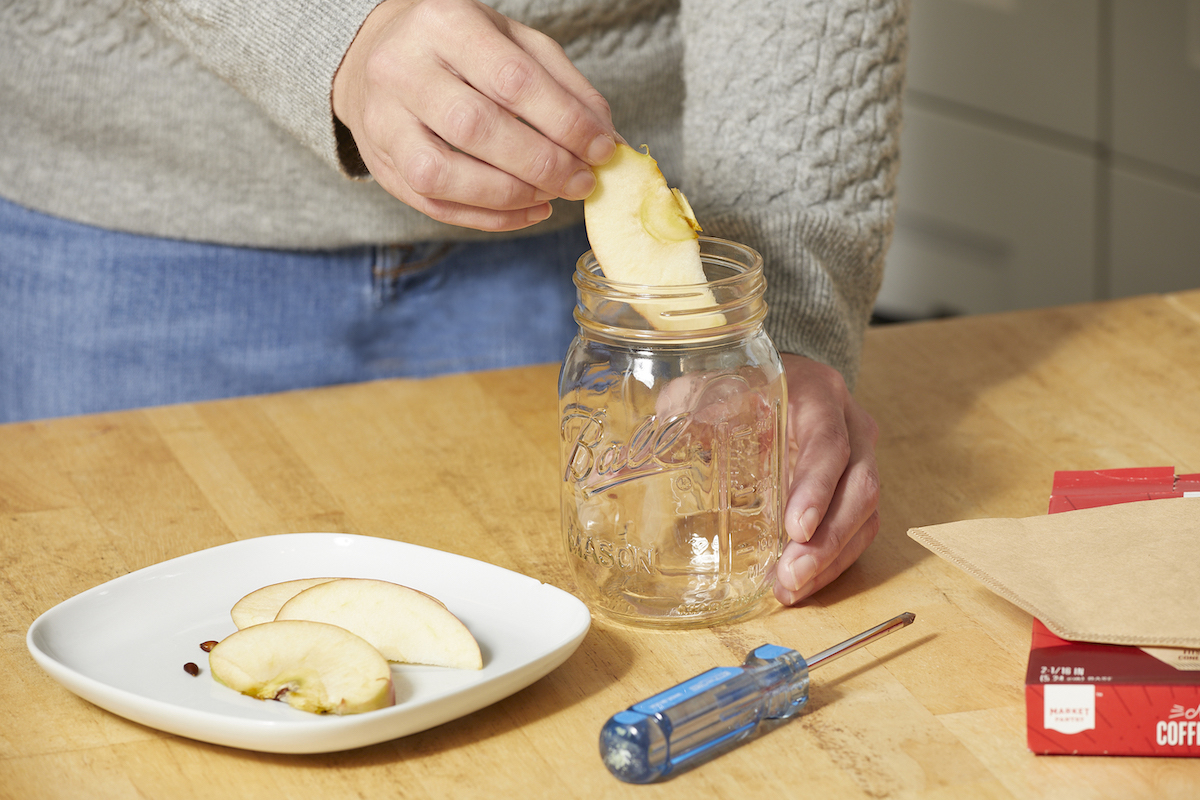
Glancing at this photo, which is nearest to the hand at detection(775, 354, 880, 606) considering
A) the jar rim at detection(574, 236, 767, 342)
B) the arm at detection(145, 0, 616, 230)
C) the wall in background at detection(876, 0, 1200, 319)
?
the jar rim at detection(574, 236, 767, 342)

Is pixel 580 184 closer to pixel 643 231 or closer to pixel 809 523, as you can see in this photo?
pixel 643 231

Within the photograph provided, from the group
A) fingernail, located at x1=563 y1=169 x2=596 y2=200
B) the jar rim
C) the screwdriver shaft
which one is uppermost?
fingernail, located at x1=563 y1=169 x2=596 y2=200

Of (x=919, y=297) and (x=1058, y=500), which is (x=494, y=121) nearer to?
(x=1058, y=500)

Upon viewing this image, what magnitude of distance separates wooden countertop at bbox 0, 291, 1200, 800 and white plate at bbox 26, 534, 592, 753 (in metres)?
0.02

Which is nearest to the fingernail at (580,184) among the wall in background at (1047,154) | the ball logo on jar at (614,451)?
the ball logo on jar at (614,451)

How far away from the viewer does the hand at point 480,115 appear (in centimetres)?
61

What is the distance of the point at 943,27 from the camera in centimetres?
229

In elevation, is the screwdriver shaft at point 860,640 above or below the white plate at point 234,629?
above

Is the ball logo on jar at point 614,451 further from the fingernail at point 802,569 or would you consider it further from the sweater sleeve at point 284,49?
the sweater sleeve at point 284,49

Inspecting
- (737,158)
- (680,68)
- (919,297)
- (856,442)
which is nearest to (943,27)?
(919,297)

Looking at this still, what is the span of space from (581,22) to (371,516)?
45 cm

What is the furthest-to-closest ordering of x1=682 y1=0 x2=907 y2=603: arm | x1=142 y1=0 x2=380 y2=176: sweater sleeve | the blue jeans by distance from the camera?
the blue jeans < x1=682 y1=0 x2=907 y2=603: arm < x1=142 y1=0 x2=380 y2=176: sweater sleeve

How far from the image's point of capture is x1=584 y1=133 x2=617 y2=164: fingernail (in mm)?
611

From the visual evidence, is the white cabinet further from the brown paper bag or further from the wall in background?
the brown paper bag
